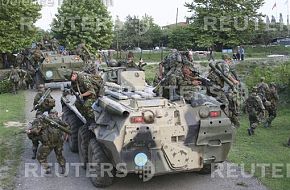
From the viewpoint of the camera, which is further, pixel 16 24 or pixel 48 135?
pixel 16 24

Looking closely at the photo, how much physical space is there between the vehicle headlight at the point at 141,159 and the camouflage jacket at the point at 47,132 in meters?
2.15

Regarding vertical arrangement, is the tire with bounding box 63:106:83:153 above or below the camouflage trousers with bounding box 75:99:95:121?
below

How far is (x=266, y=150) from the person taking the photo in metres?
11.3

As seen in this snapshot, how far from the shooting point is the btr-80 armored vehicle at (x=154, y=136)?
7.76m

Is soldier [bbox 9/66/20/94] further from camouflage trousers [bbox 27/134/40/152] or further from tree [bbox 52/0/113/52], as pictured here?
camouflage trousers [bbox 27/134/40/152]

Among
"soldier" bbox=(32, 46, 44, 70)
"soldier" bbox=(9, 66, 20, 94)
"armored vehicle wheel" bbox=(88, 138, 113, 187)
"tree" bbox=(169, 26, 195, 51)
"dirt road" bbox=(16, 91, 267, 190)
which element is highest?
"tree" bbox=(169, 26, 195, 51)

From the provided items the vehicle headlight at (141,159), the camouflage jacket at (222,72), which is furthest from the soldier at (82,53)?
the vehicle headlight at (141,159)

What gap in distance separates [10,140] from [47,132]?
3.77 m

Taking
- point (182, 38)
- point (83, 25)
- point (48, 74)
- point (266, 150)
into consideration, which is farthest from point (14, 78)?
point (182, 38)

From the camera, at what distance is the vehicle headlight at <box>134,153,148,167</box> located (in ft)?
25.6

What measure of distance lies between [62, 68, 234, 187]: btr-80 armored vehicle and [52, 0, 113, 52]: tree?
22635mm

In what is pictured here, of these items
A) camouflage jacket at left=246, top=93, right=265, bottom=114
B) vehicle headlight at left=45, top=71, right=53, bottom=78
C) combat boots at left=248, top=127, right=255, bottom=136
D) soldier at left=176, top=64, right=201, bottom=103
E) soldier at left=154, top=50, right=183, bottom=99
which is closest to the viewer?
soldier at left=154, top=50, right=183, bottom=99

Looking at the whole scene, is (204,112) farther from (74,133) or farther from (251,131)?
(251,131)

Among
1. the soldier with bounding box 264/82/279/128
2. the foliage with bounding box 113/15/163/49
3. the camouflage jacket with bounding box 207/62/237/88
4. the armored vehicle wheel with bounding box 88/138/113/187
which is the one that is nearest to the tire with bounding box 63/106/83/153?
the armored vehicle wheel with bounding box 88/138/113/187
